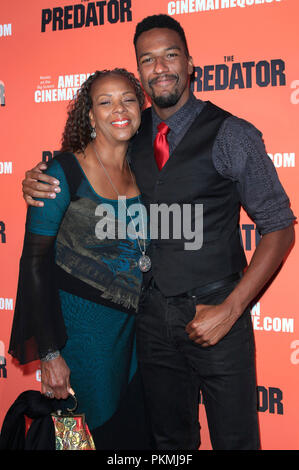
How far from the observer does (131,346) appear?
1973 mm

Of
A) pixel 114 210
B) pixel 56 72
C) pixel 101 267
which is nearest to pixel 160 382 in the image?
pixel 101 267

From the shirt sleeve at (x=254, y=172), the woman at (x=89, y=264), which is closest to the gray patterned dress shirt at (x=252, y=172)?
the shirt sleeve at (x=254, y=172)

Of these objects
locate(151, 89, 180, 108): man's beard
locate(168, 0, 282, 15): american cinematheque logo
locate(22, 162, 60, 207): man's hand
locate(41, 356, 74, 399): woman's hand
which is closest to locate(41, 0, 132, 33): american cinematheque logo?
locate(168, 0, 282, 15): american cinematheque logo

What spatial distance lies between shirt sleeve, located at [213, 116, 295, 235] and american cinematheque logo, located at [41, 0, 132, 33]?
119 centimetres

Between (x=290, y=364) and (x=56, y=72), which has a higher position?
(x=56, y=72)

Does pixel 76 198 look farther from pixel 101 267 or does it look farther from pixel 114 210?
pixel 101 267

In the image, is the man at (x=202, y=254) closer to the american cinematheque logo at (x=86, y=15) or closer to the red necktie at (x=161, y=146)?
the red necktie at (x=161, y=146)

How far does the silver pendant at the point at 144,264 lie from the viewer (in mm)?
1763

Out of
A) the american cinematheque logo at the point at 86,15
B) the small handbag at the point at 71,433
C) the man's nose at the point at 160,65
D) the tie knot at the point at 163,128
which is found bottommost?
the small handbag at the point at 71,433

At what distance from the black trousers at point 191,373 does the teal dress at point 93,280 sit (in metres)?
0.11

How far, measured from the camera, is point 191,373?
1805 millimetres

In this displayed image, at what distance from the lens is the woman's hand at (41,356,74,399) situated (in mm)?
1737

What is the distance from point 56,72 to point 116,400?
1867mm

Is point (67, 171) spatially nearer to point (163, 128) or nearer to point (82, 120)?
point (82, 120)
